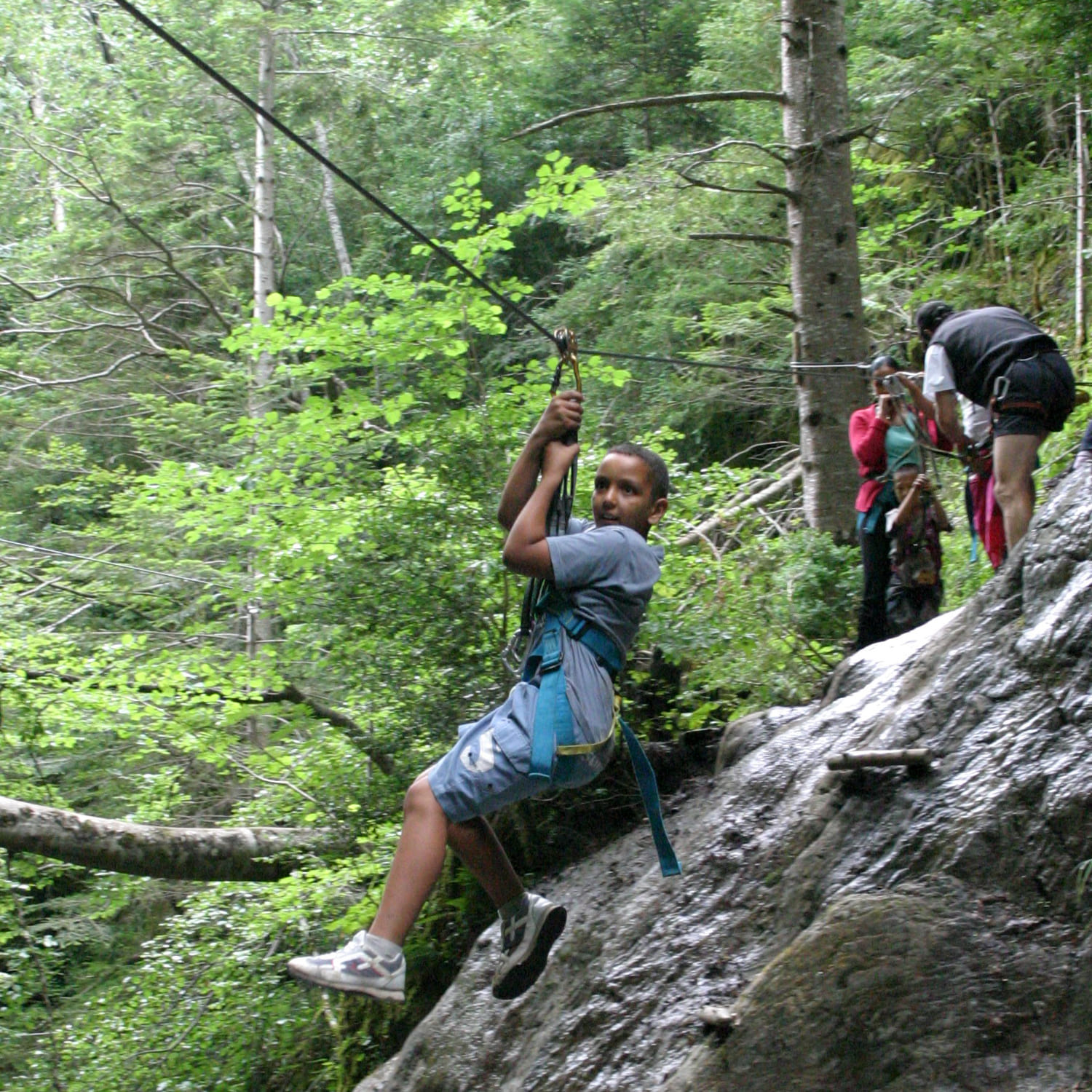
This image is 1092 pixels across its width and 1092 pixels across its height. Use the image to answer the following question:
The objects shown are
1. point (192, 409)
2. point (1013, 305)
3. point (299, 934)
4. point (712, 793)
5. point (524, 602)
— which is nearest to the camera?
point (524, 602)

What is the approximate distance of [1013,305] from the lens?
37.7 feet

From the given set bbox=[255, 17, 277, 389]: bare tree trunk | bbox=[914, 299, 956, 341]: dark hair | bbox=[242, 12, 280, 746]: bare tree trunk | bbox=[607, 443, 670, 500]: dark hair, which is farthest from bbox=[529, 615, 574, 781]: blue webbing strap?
bbox=[255, 17, 277, 389]: bare tree trunk

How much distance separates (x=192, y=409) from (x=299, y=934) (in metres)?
8.41

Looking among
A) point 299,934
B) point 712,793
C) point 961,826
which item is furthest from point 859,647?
point 299,934

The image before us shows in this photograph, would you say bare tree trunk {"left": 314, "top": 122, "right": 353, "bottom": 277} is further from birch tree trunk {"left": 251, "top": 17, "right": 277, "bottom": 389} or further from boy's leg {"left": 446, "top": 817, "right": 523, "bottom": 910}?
boy's leg {"left": 446, "top": 817, "right": 523, "bottom": 910}

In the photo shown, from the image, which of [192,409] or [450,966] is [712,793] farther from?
[192,409]

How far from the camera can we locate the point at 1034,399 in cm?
498

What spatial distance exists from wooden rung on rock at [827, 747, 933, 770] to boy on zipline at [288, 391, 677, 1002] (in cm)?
106

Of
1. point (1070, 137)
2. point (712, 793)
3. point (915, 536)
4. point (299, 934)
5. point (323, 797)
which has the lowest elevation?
point (299, 934)

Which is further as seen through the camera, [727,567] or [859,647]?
[727,567]

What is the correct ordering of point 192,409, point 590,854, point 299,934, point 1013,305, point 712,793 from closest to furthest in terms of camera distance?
point 712,793
point 590,854
point 299,934
point 1013,305
point 192,409

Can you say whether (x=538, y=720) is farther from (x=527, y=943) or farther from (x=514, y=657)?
(x=514, y=657)

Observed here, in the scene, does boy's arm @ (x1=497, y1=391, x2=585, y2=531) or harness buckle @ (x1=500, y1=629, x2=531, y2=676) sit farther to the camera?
harness buckle @ (x1=500, y1=629, x2=531, y2=676)

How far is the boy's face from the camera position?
3879 mm
